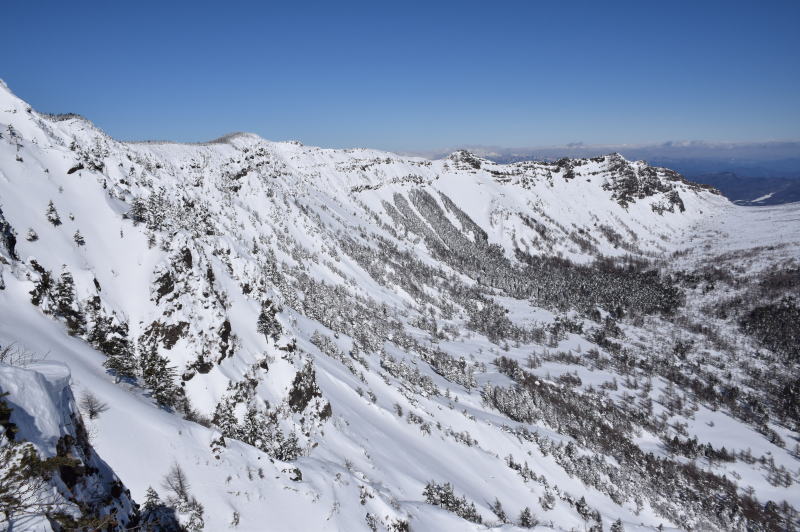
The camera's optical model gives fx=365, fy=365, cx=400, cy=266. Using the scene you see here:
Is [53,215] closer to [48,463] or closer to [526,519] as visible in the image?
[48,463]

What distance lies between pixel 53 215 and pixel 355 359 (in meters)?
22.8

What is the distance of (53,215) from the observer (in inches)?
643

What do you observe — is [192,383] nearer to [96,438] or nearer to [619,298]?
[96,438]

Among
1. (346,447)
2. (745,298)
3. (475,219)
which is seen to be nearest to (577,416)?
(346,447)

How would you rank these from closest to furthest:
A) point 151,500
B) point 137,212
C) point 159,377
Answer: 1. point 151,500
2. point 159,377
3. point 137,212

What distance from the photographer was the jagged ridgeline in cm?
1210

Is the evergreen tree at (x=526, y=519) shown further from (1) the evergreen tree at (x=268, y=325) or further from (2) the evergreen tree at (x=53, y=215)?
(2) the evergreen tree at (x=53, y=215)

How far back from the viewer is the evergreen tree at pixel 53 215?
16234mm

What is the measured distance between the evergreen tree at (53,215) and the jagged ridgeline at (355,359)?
0.11 metres

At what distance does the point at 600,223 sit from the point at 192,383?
163 m

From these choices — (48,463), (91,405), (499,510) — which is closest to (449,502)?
(499,510)

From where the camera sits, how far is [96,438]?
9.02 meters

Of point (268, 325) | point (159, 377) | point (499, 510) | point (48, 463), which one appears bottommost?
point (499, 510)

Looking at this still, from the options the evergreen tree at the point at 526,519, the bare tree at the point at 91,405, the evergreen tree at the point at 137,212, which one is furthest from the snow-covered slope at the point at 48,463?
the evergreen tree at the point at 526,519
